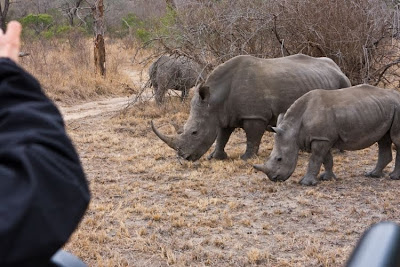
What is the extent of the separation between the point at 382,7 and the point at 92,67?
8413 millimetres

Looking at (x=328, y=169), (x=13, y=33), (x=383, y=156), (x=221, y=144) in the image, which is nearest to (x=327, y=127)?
(x=328, y=169)

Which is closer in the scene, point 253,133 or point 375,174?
point 375,174

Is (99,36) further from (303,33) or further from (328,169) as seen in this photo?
(328,169)

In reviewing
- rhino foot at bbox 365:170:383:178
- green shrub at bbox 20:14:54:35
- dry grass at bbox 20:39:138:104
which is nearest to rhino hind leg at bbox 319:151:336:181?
rhino foot at bbox 365:170:383:178

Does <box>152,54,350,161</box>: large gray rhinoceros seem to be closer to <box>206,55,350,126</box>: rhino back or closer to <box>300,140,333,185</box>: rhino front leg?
<box>206,55,350,126</box>: rhino back

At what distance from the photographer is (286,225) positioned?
5078 millimetres

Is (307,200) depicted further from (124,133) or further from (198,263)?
(124,133)

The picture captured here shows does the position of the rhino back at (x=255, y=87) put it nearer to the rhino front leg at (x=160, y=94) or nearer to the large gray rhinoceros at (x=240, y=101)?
the large gray rhinoceros at (x=240, y=101)

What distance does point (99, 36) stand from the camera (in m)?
14.6

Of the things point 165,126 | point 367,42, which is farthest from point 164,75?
point 367,42

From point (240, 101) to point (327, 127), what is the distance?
152 cm

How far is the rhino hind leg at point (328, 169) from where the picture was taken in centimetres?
638

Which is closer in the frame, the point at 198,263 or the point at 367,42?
the point at 198,263

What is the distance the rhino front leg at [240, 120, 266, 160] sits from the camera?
24.3 feet
